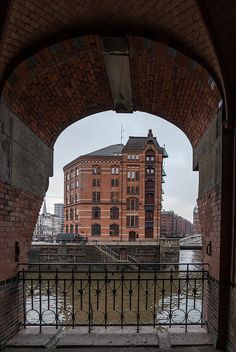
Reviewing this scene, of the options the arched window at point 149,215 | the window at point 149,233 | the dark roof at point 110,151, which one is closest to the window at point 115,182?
the dark roof at point 110,151

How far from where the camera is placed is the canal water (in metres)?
5.35

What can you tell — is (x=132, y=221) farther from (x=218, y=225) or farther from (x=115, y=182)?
(x=218, y=225)

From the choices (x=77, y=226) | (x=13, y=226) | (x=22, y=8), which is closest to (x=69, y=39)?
(x=22, y=8)

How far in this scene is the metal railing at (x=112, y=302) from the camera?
207 inches

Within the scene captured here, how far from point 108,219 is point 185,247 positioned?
11.4m

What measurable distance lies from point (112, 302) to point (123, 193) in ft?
94.6

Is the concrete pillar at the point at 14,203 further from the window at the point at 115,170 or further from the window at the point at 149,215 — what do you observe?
the window at the point at 115,170

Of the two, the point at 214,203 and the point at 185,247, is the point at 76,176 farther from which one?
the point at 214,203

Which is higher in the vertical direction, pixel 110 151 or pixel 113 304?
pixel 110 151

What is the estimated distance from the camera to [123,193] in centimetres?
4406

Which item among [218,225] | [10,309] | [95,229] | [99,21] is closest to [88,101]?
[99,21]

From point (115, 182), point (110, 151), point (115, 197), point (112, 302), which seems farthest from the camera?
point (110, 151)

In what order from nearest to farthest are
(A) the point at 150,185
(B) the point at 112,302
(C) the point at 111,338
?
(C) the point at 111,338 < (B) the point at 112,302 < (A) the point at 150,185

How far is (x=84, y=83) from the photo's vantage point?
5.46 meters
